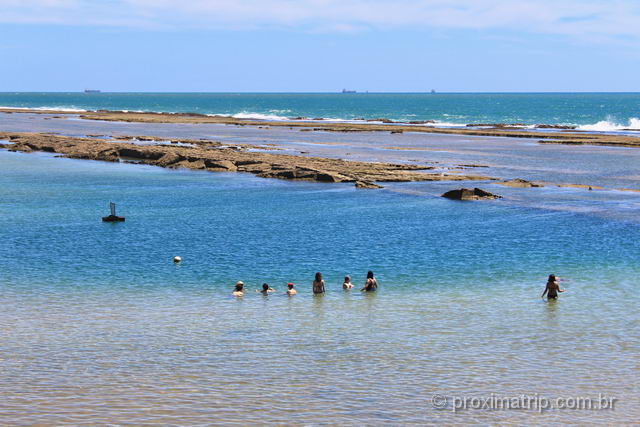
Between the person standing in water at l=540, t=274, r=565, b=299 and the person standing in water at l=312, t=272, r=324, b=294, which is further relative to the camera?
the person standing in water at l=312, t=272, r=324, b=294

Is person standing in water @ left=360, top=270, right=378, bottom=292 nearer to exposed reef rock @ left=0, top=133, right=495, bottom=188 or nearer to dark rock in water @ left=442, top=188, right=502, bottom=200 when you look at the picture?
dark rock in water @ left=442, top=188, right=502, bottom=200

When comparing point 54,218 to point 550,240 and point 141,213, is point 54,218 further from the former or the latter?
point 550,240

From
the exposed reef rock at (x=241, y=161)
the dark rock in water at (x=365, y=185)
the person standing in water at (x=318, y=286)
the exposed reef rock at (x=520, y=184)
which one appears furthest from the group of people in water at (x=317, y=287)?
the exposed reef rock at (x=520, y=184)

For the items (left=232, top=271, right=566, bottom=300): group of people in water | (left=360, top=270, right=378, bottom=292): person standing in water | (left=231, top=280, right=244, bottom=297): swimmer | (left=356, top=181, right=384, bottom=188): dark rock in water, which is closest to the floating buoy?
(left=232, top=271, right=566, bottom=300): group of people in water

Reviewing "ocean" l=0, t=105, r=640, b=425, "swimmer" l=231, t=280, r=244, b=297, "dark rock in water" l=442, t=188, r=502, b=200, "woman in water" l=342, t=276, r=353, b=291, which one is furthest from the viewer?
"dark rock in water" l=442, t=188, r=502, b=200

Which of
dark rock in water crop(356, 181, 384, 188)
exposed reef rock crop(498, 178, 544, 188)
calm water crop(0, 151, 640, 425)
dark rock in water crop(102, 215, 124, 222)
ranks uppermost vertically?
exposed reef rock crop(498, 178, 544, 188)

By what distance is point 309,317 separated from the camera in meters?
29.8

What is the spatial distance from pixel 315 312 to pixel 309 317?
2.26ft

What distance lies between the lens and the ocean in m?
21.5

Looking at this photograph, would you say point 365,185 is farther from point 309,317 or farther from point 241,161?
point 309,317

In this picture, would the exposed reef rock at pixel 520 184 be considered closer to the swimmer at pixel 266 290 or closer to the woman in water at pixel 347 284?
the woman in water at pixel 347 284

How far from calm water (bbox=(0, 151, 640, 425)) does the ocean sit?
0.31ft

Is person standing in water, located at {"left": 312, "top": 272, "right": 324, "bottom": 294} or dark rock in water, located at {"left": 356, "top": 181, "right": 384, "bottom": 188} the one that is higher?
dark rock in water, located at {"left": 356, "top": 181, "right": 384, "bottom": 188}

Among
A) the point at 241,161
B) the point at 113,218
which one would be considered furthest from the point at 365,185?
the point at 113,218
